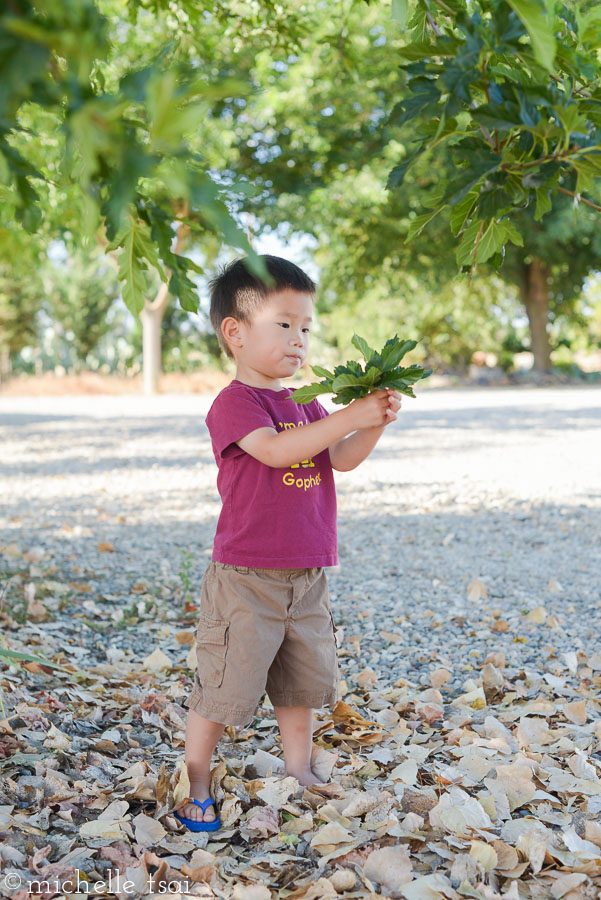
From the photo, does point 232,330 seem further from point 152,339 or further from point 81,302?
point 81,302

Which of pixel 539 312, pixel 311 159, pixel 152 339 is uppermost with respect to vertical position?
pixel 311 159

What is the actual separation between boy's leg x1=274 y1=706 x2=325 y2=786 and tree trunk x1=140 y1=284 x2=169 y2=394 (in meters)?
19.0

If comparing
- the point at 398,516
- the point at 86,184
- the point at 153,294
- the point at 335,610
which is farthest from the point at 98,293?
the point at 86,184

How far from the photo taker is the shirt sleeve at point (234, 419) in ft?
6.80

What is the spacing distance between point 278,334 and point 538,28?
3.84 ft

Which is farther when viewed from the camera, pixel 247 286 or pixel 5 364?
pixel 5 364

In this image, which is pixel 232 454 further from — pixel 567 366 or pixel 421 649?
pixel 567 366

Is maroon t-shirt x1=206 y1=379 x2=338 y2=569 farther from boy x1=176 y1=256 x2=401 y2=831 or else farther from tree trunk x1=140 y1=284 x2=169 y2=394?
tree trunk x1=140 y1=284 x2=169 y2=394

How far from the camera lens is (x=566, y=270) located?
25062mm

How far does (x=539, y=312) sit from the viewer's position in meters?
25.0

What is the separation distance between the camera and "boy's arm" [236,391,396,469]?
6.27 ft

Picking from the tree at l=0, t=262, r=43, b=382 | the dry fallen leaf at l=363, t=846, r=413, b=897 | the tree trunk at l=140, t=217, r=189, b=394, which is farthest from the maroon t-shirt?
the tree at l=0, t=262, r=43, b=382

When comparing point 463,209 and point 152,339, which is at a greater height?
point 152,339

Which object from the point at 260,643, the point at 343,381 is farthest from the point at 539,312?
the point at 343,381
